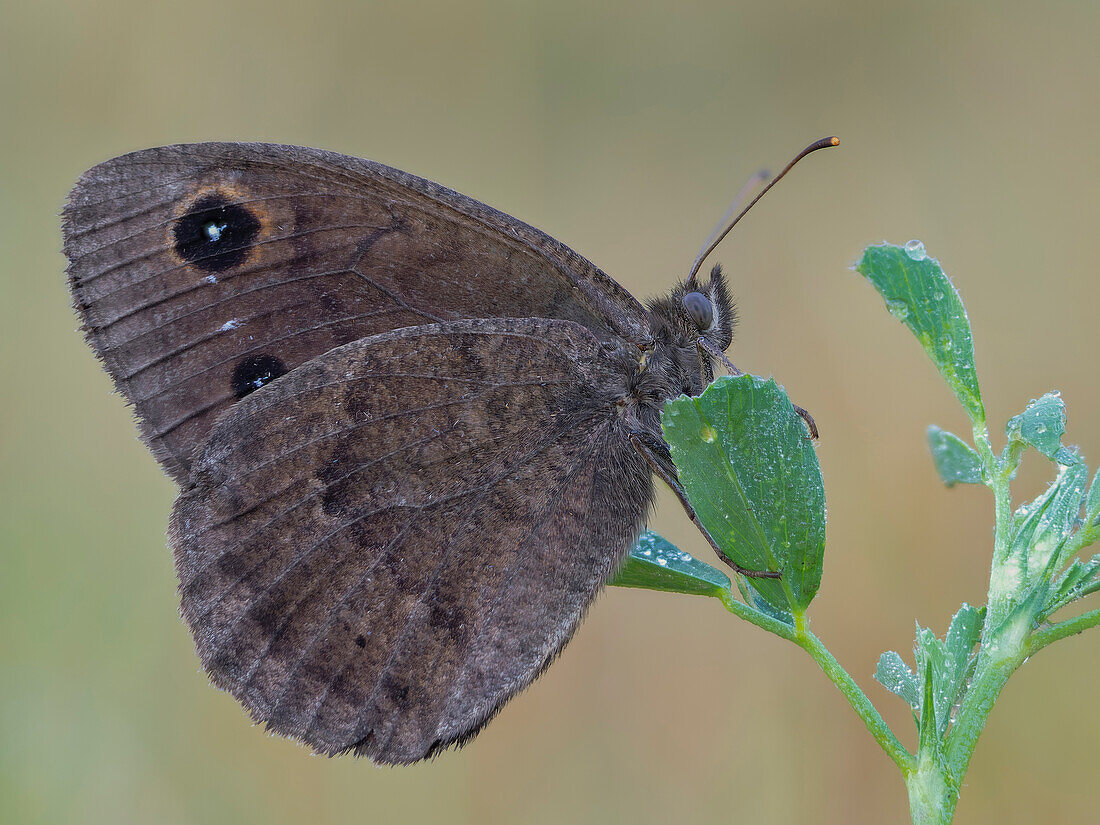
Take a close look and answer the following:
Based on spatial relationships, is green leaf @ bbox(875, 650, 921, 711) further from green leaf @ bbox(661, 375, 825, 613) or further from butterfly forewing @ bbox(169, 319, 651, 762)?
butterfly forewing @ bbox(169, 319, 651, 762)

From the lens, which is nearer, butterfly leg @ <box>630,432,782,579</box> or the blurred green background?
butterfly leg @ <box>630,432,782,579</box>

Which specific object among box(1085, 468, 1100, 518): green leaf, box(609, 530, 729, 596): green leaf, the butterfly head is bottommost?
box(1085, 468, 1100, 518): green leaf

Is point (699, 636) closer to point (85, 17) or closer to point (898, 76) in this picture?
point (898, 76)

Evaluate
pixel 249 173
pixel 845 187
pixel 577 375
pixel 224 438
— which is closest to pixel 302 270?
pixel 249 173

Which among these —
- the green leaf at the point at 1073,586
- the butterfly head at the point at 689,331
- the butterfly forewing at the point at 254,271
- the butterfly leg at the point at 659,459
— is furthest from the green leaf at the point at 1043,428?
the butterfly forewing at the point at 254,271

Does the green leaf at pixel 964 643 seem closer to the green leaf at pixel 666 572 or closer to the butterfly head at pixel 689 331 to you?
the green leaf at pixel 666 572

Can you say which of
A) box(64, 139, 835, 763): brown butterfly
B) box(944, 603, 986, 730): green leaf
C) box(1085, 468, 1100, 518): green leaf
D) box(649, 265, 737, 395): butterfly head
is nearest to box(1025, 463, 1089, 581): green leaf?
box(1085, 468, 1100, 518): green leaf

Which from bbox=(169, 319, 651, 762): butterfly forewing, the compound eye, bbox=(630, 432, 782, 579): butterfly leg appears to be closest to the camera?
bbox=(169, 319, 651, 762): butterfly forewing
